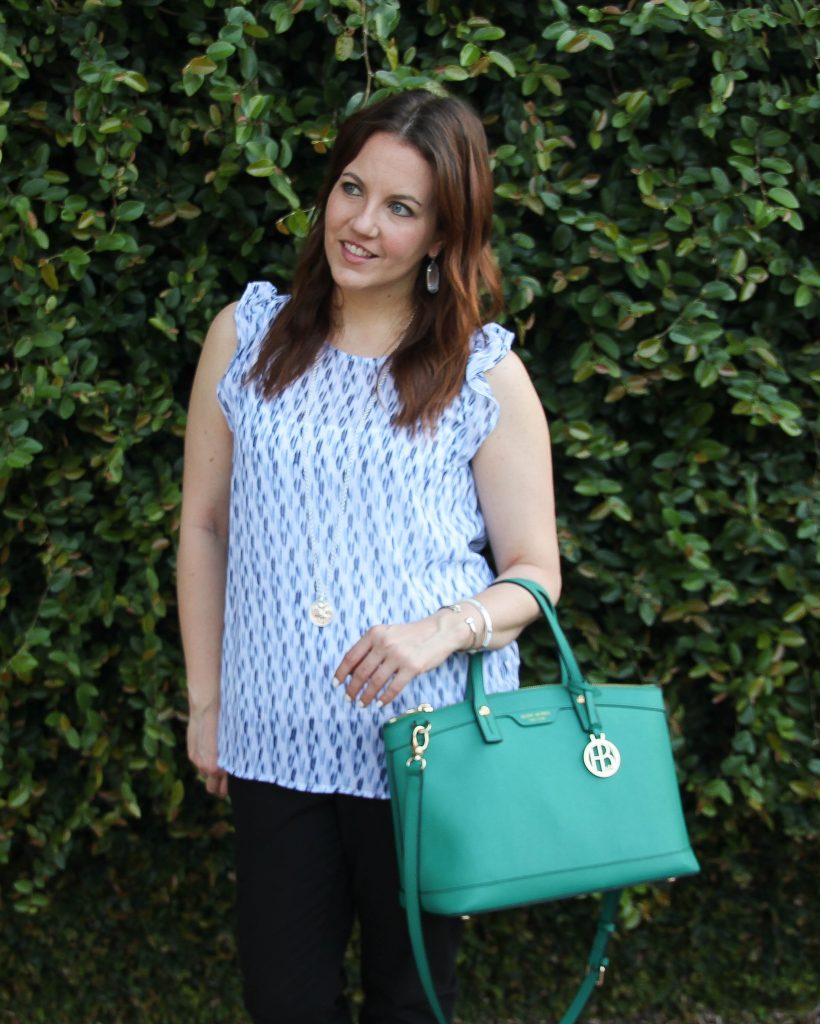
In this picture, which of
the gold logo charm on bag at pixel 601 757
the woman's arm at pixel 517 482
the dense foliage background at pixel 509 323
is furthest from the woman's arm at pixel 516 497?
the dense foliage background at pixel 509 323

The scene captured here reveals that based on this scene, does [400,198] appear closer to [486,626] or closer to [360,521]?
[360,521]

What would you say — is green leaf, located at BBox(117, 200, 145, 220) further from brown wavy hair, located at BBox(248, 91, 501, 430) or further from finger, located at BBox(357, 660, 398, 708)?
finger, located at BBox(357, 660, 398, 708)

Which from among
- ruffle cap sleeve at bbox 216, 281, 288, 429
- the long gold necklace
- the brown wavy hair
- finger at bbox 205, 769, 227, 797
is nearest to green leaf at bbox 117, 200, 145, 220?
ruffle cap sleeve at bbox 216, 281, 288, 429

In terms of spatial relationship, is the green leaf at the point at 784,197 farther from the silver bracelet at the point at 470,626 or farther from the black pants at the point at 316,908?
the black pants at the point at 316,908

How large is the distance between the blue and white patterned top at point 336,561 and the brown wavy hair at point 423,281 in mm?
34

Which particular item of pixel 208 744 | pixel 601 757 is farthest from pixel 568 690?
pixel 208 744

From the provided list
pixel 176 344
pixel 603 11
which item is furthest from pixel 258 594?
pixel 603 11

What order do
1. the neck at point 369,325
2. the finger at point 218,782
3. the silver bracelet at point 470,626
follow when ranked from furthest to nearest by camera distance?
1. the finger at point 218,782
2. the neck at point 369,325
3. the silver bracelet at point 470,626

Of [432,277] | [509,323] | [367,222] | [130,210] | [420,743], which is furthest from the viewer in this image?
[509,323]

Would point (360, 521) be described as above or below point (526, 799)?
above

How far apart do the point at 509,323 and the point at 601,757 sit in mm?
1210

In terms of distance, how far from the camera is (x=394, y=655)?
A: 6.38ft

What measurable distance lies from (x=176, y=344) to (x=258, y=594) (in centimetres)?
96

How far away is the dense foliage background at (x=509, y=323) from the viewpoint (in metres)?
2.74
